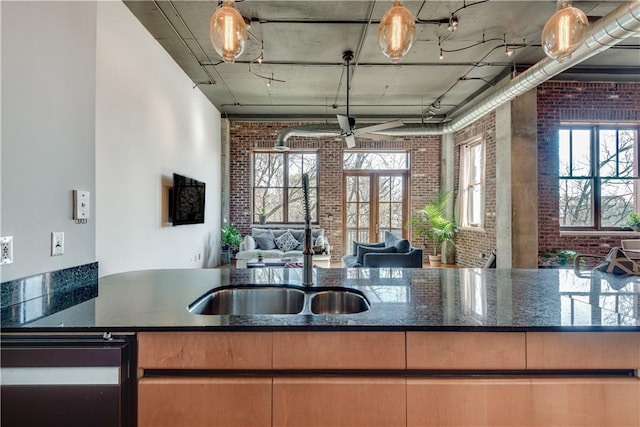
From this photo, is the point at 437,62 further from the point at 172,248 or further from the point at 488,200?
the point at 172,248

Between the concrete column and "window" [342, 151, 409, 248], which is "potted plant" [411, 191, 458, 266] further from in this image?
the concrete column

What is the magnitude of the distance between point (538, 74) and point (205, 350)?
4.68 metres

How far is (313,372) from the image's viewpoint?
44.1 inches

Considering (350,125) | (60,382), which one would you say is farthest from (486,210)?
(60,382)

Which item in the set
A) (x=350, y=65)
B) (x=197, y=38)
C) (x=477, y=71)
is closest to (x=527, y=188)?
(x=477, y=71)

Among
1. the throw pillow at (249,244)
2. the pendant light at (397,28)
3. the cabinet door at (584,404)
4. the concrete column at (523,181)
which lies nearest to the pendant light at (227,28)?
the pendant light at (397,28)

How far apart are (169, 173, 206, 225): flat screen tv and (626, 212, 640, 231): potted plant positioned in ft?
21.9

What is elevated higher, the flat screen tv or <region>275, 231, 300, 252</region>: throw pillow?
the flat screen tv

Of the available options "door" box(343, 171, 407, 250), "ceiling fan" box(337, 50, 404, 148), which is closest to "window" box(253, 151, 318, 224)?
"door" box(343, 171, 407, 250)

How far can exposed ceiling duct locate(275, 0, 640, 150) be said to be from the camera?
3.00 metres

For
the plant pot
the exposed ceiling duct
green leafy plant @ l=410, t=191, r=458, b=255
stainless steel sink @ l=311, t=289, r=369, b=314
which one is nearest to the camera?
stainless steel sink @ l=311, t=289, r=369, b=314

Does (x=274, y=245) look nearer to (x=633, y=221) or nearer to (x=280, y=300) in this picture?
(x=280, y=300)

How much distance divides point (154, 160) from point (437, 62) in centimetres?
396

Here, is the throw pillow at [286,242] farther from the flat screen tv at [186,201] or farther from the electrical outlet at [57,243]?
the electrical outlet at [57,243]
